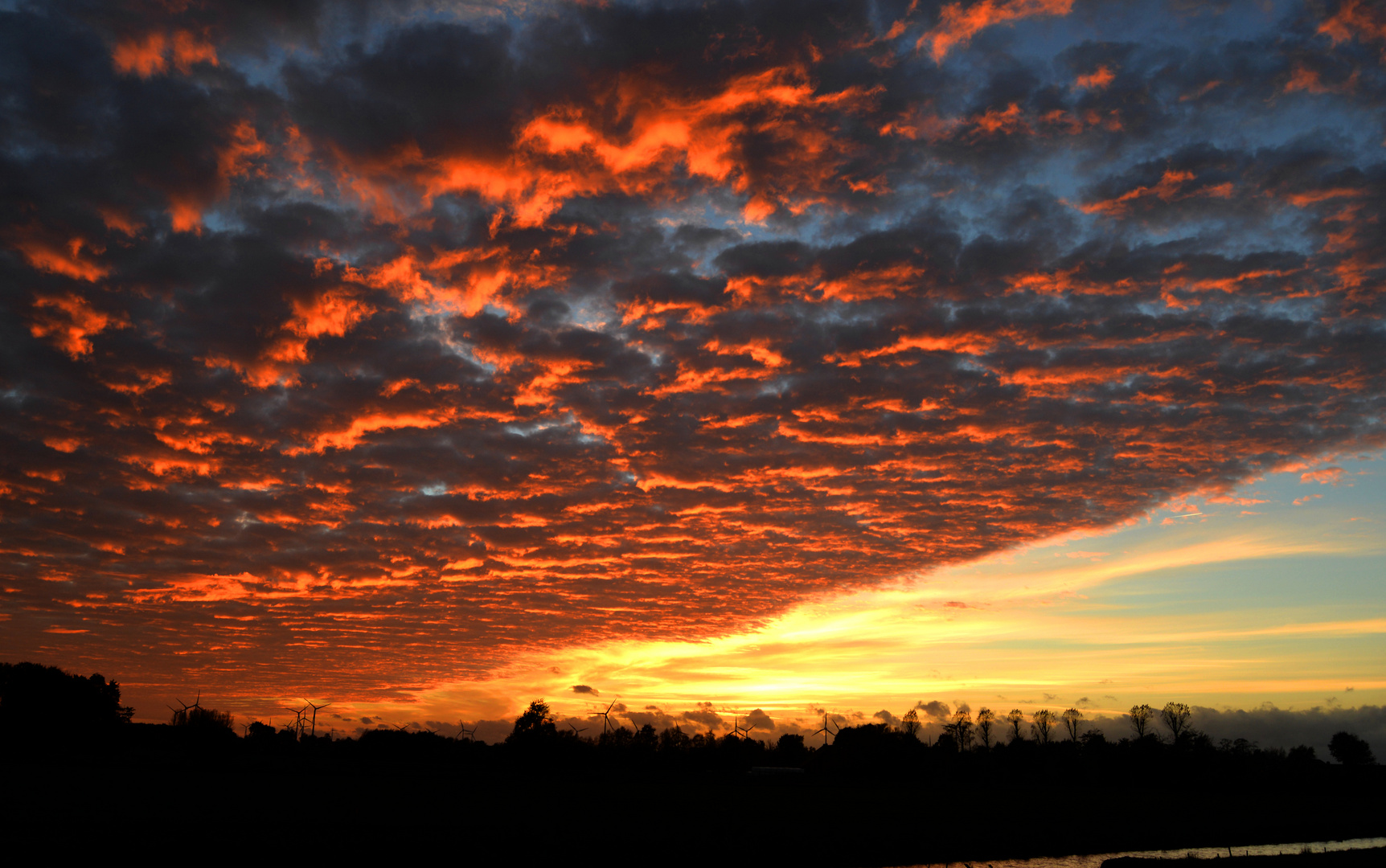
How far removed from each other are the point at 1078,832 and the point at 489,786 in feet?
273

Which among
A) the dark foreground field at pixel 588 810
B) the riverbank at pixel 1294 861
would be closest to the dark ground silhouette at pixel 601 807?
the dark foreground field at pixel 588 810

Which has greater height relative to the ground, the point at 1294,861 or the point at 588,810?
the point at 1294,861

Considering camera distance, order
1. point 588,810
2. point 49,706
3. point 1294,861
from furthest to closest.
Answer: point 49,706
point 588,810
point 1294,861

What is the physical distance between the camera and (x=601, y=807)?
346ft

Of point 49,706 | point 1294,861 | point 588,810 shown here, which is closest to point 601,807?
point 588,810

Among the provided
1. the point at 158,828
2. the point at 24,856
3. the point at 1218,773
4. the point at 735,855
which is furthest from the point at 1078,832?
the point at 1218,773

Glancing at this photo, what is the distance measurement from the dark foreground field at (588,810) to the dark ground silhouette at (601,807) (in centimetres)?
41

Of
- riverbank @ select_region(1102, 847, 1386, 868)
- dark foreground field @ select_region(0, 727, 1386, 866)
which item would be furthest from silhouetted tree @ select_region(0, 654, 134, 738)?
riverbank @ select_region(1102, 847, 1386, 868)

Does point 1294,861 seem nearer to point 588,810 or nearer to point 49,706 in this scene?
point 588,810

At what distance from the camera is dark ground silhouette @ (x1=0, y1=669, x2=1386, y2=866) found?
7106 cm

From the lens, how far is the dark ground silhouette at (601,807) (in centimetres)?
7106

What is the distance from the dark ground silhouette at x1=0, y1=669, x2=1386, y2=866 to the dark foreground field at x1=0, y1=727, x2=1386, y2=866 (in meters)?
0.41

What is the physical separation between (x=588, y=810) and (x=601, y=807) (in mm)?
5174

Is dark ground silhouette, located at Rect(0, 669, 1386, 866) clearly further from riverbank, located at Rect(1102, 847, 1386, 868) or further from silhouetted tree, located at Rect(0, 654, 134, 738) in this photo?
riverbank, located at Rect(1102, 847, 1386, 868)
